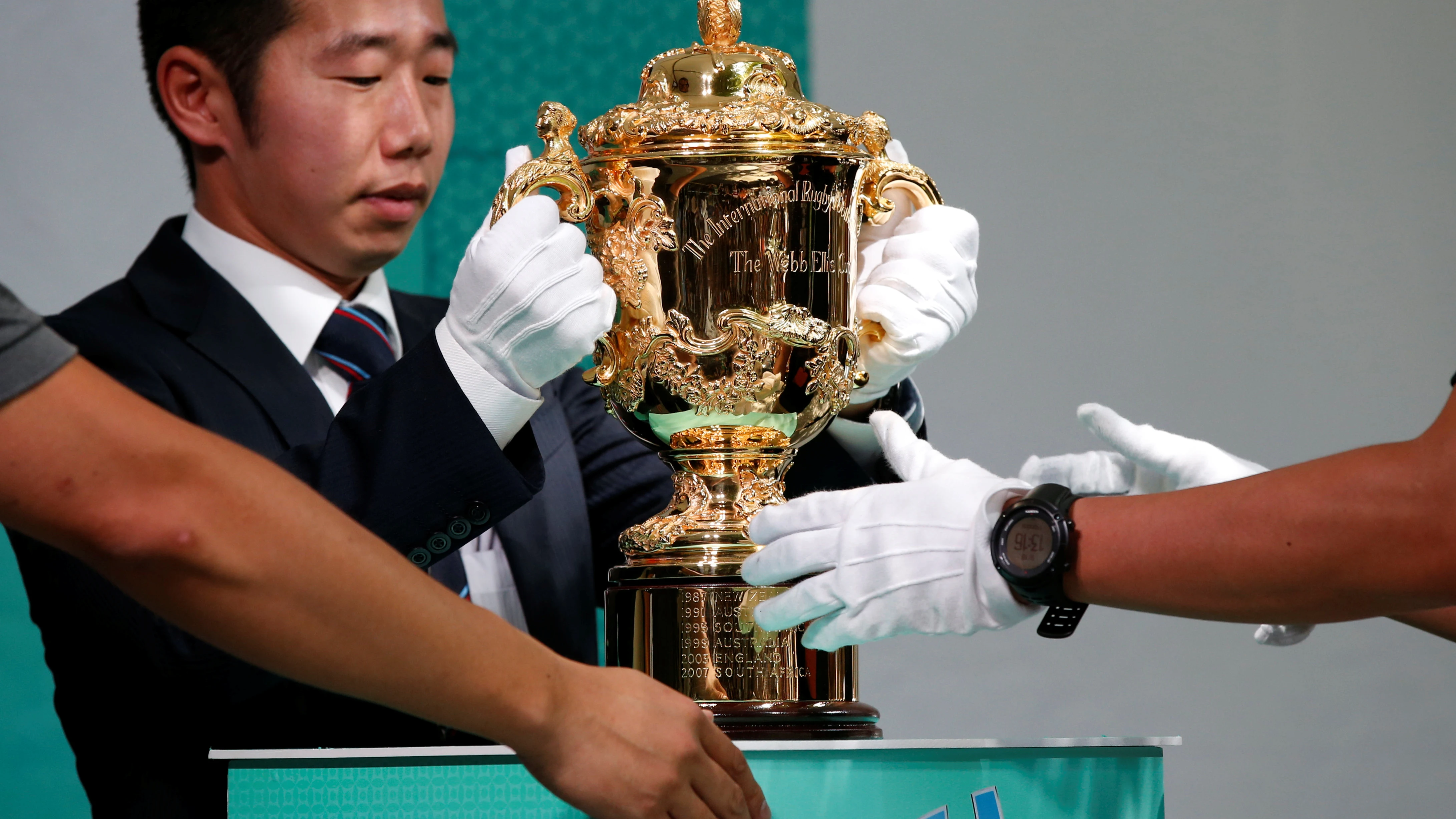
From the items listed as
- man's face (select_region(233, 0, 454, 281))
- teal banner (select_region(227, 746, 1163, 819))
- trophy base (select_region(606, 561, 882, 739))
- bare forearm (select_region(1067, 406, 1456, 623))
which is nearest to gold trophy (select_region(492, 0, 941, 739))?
trophy base (select_region(606, 561, 882, 739))

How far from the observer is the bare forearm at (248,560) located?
0.57 metres

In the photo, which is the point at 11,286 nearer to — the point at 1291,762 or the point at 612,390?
the point at 612,390

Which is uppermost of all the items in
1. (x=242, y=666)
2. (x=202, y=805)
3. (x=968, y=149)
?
(x=968, y=149)

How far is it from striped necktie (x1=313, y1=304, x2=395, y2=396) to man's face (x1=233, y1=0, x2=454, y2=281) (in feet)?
0.21

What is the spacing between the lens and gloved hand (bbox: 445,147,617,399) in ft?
3.16

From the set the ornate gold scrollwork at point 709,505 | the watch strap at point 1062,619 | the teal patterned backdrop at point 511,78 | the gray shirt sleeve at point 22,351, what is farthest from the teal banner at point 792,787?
the teal patterned backdrop at point 511,78

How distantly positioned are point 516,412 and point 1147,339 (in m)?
1.63

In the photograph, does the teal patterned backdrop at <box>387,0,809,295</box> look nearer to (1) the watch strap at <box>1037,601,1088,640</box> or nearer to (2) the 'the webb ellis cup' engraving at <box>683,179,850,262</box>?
(2) the 'the webb ellis cup' engraving at <box>683,179,850,262</box>

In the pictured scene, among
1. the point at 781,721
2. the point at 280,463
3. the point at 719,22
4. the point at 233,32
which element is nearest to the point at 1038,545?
the point at 781,721

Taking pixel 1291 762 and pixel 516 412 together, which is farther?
pixel 1291 762

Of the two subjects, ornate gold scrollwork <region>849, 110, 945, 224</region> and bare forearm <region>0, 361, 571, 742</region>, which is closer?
bare forearm <region>0, 361, 571, 742</region>

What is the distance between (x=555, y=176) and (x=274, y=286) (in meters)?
0.56

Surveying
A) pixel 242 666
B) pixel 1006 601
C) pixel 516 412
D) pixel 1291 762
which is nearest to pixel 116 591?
pixel 242 666

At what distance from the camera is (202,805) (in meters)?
1.18
